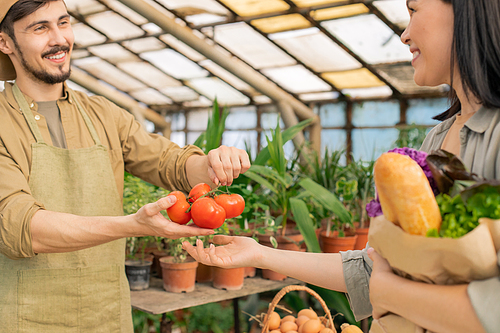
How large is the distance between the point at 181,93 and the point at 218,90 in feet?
3.06

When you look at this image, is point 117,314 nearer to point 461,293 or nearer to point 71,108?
point 71,108

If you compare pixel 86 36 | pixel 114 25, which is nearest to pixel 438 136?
pixel 114 25

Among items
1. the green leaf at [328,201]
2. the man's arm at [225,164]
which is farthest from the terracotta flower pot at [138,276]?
the green leaf at [328,201]

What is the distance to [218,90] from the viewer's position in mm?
7742

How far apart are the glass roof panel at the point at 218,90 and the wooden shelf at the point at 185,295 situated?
17.9 ft

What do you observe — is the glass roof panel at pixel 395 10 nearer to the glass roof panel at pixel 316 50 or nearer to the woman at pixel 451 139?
the glass roof panel at pixel 316 50

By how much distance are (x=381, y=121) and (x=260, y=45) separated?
7.67 ft

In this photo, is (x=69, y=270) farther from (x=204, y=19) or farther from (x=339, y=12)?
(x=204, y=19)

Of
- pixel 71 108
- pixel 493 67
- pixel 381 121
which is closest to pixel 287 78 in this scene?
pixel 381 121

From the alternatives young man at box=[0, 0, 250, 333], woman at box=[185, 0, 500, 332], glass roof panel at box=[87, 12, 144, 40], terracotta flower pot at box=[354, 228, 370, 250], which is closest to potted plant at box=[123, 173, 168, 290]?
young man at box=[0, 0, 250, 333]

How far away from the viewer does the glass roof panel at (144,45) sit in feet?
21.6

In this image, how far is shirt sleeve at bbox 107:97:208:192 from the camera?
1.72 m

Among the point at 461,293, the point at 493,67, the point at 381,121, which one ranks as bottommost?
the point at 461,293

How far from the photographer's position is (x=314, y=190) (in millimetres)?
2441
